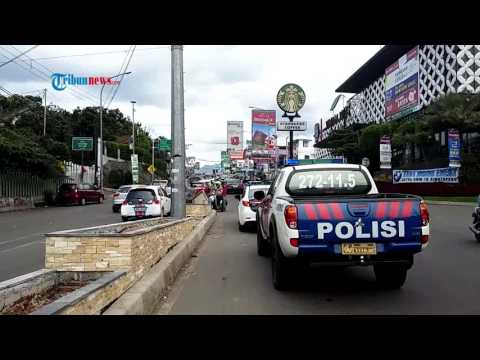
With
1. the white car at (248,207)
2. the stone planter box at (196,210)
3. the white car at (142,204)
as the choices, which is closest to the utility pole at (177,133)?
the white car at (248,207)

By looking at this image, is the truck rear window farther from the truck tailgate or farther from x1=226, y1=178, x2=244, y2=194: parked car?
x1=226, y1=178, x2=244, y2=194: parked car

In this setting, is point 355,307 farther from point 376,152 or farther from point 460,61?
point 376,152

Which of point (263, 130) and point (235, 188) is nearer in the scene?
point (235, 188)

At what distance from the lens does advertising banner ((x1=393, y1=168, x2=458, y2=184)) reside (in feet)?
111

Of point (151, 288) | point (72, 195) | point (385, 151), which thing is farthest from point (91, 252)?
A: point (385, 151)

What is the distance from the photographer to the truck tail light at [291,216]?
615 cm

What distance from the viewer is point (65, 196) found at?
3491 centimetres

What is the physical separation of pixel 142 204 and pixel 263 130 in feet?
123

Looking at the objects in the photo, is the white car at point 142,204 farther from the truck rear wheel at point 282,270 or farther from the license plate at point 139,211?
the truck rear wheel at point 282,270

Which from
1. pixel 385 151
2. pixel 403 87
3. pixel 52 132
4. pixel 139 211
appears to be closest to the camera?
pixel 139 211

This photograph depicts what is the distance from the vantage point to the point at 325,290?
7234 millimetres

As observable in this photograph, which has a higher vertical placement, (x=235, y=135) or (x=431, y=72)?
(x=431, y=72)

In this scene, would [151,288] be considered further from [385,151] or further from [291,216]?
[385,151]

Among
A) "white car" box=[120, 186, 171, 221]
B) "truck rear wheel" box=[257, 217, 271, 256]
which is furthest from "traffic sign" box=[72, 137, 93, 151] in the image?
"truck rear wheel" box=[257, 217, 271, 256]
